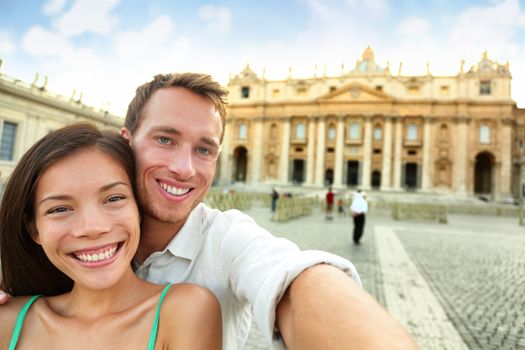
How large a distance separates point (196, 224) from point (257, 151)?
39.4m

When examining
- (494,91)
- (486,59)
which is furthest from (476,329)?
(486,59)

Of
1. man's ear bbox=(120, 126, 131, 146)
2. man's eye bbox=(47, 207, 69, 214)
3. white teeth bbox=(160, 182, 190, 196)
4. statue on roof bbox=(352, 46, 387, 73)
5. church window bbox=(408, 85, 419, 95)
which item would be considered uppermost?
statue on roof bbox=(352, 46, 387, 73)

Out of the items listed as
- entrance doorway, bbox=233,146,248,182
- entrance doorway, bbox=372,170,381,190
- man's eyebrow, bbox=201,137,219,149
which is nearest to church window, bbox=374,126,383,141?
entrance doorway, bbox=372,170,381,190

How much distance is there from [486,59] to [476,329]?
45.1 meters

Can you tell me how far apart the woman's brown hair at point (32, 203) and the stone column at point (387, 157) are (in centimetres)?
3760

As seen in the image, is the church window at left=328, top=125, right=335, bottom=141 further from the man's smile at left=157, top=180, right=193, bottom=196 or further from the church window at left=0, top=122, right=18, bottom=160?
A: the man's smile at left=157, top=180, right=193, bottom=196

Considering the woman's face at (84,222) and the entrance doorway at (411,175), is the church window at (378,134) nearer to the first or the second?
the entrance doorway at (411,175)

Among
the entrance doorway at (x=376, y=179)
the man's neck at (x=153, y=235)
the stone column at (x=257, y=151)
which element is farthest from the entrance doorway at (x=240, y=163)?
the man's neck at (x=153, y=235)

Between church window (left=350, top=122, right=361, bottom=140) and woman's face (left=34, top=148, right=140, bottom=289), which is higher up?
church window (left=350, top=122, right=361, bottom=140)

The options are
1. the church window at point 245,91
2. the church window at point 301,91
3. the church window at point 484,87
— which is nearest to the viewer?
the church window at point 484,87

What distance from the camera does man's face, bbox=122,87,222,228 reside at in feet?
4.60

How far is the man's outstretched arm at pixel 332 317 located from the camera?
0.67 m

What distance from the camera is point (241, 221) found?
1485 mm

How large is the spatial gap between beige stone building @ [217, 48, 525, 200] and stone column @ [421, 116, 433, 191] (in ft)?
0.38
